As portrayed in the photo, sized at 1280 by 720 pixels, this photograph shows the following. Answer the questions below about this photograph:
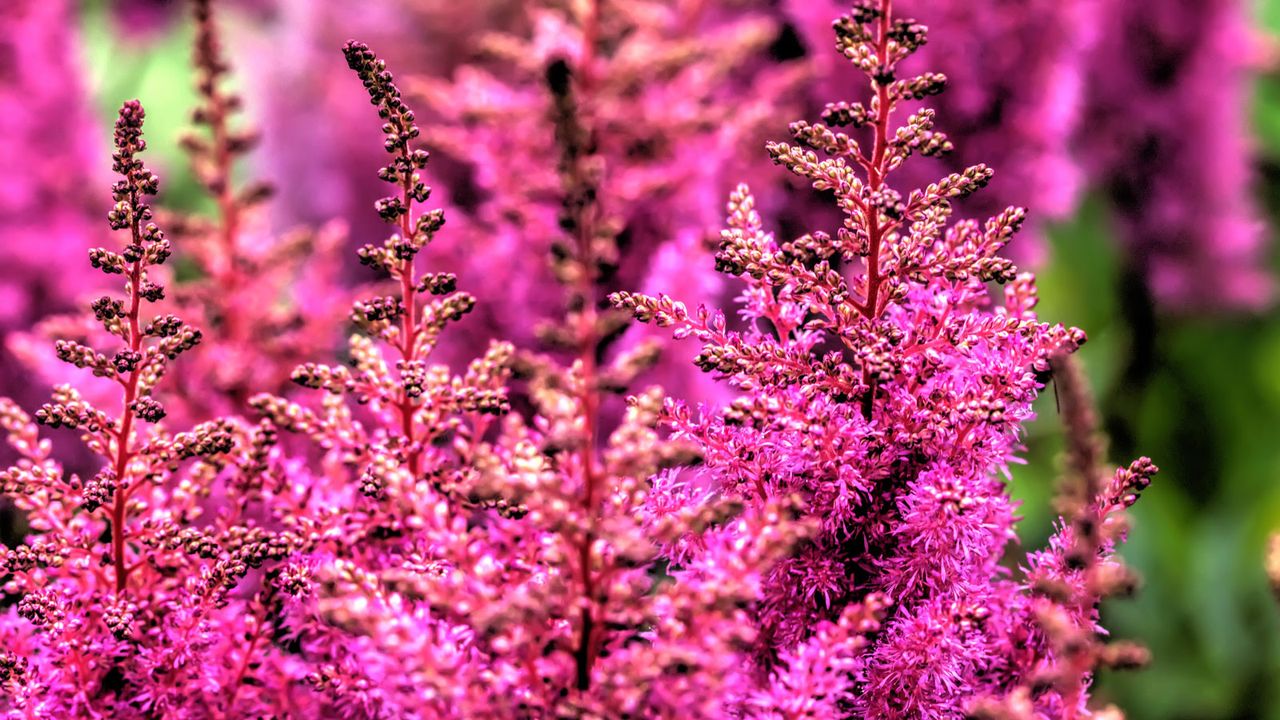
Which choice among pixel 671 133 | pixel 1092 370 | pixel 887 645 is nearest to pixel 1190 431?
pixel 1092 370

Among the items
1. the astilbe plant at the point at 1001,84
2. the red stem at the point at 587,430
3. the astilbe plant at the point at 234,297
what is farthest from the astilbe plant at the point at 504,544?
the astilbe plant at the point at 1001,84

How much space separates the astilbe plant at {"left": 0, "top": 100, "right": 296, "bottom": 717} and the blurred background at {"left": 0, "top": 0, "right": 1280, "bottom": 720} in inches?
11.6

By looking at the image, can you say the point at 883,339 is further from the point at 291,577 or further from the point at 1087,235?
the point at 1087,235

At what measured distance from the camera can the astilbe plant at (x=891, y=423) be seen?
33 cm

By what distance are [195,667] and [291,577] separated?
5 cm

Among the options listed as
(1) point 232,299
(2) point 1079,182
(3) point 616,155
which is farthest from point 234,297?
(2) point 1079,182

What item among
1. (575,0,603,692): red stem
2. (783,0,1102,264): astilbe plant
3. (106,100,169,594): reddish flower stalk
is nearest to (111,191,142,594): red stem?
(106,100,169,594): reddish flower stalk

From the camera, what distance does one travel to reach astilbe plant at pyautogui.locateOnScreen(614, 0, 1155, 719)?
1.09 ft

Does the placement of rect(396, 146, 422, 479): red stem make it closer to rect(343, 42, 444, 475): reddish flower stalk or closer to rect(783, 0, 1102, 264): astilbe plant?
rect(343, 42, 444, 475): reddish flower stalk

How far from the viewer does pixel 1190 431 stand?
1285 millimetres

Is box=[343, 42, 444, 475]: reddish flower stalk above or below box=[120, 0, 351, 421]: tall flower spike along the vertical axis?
below

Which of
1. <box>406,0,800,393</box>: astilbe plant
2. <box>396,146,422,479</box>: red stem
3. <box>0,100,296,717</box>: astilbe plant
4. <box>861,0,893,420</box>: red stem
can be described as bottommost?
<box>0,100,296,717</box>: astilbe plant

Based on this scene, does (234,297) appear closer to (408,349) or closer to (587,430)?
(408,349)

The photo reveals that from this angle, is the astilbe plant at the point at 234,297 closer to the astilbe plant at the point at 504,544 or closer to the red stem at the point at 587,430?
the astilbe plant at the point at 504,544
